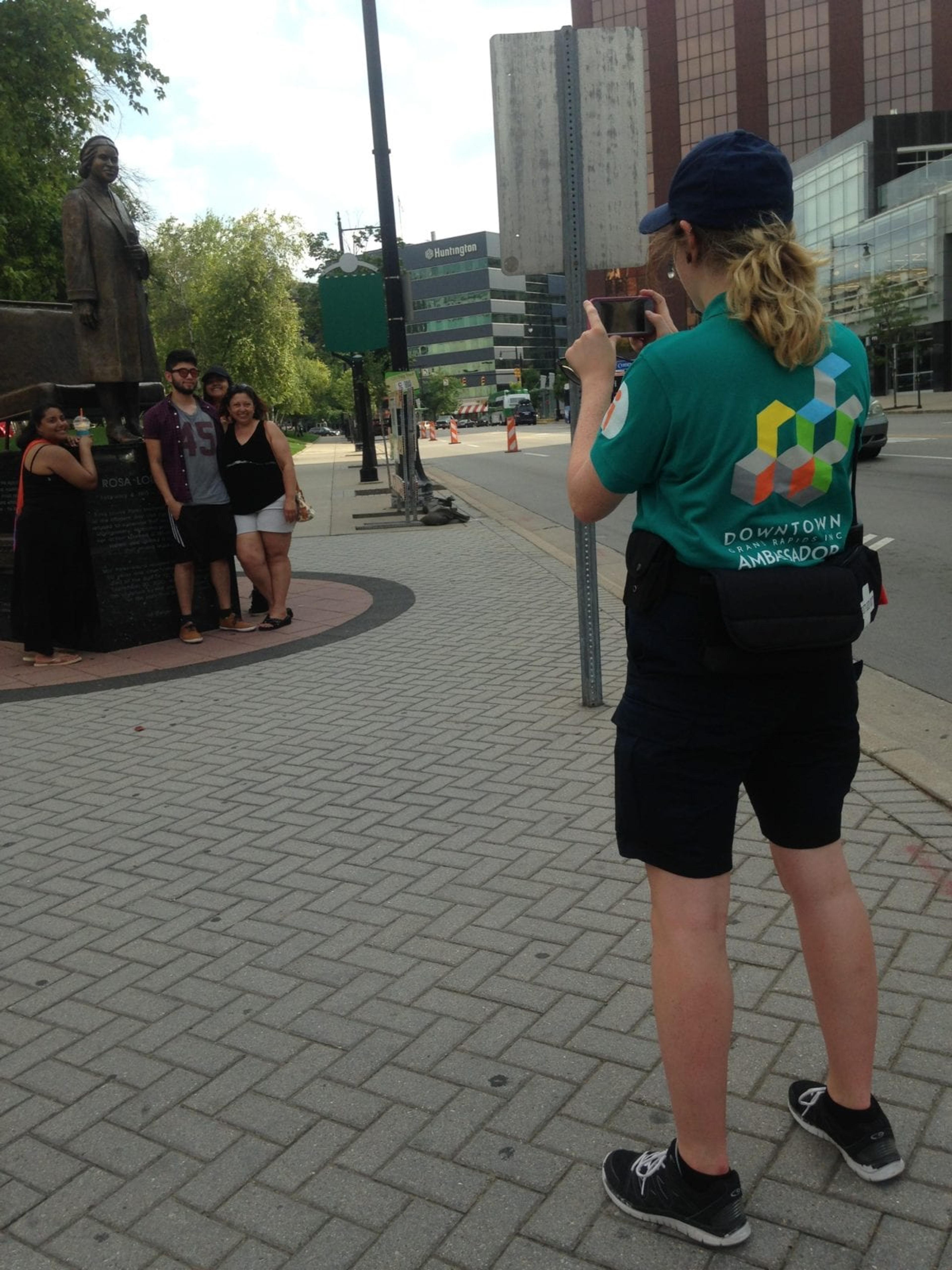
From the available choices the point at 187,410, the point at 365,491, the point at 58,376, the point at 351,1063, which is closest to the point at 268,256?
the point at 365,491

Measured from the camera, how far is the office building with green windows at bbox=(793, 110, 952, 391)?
169ft

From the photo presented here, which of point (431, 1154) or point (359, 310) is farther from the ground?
point (359, 310)

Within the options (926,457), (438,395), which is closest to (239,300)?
(926,457)

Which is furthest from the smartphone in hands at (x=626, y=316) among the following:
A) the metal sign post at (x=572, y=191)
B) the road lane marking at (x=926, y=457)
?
the road lane marking at (x=926, y=457)

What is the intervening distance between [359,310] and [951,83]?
7024cm

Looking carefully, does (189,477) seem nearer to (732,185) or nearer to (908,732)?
(908,732)

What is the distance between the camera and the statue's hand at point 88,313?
894 cm

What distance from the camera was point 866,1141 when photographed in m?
2.38

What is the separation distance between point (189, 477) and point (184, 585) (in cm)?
77

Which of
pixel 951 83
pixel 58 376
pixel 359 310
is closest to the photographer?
pixel 58 376

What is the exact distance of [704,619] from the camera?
210 centimetres

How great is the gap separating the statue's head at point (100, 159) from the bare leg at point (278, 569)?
113 inches

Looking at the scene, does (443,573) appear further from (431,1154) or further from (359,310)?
(431,1154)

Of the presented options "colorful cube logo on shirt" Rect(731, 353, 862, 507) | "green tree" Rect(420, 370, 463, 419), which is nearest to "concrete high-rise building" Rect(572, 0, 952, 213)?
"green tree" Rect(420, 370, 463, 419)
